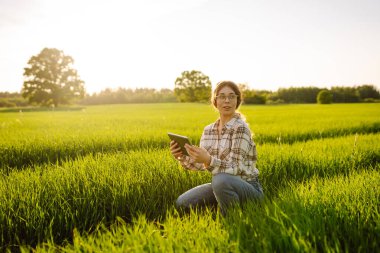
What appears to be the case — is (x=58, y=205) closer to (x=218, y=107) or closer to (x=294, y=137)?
(x=218, y=107)

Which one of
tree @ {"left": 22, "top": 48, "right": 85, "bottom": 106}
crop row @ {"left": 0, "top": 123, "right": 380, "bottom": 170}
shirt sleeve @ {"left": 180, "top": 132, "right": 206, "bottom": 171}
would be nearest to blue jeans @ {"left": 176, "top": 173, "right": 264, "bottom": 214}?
shirt sleeve @ {"left": 180, "top": 132, "right": 206, "bottom": 171}

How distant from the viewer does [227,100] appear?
11.6 feet

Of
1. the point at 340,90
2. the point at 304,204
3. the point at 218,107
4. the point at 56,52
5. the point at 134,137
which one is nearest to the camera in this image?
the point at 304,204

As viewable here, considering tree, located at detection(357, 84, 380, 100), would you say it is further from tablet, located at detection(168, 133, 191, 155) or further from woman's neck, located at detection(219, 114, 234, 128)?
tablet, located at detection(168, 133, 191, 155)

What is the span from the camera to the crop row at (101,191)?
3111 mm

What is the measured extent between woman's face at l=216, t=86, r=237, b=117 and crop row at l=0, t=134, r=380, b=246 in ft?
3.59

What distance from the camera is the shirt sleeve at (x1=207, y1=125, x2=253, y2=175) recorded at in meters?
3.27

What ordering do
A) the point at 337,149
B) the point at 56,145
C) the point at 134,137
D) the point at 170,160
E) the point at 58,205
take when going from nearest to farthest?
the point at 58,205, the point at 170,160, the point at 337,149, the point at 56,145, the point at 134,137

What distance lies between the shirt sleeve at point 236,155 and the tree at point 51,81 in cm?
5059

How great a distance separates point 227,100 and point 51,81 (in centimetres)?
5126

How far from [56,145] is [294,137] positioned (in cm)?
679

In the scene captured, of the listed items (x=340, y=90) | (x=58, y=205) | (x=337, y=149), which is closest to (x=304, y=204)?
(x=58, y=205)

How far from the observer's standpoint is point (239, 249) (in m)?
2.17

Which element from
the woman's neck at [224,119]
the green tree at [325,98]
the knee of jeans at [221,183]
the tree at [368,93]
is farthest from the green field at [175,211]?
the tree at [368,93]
